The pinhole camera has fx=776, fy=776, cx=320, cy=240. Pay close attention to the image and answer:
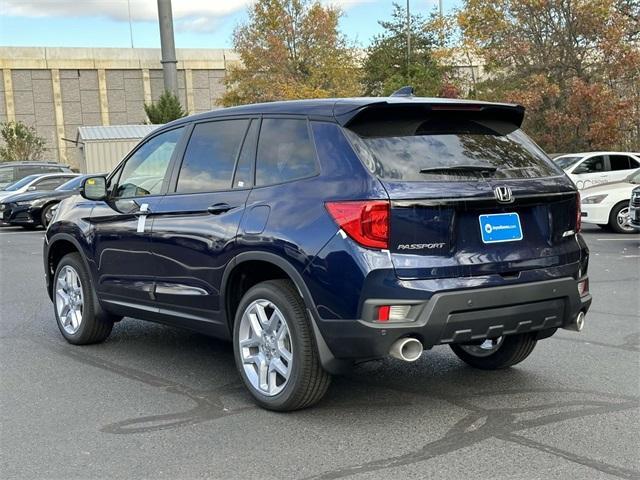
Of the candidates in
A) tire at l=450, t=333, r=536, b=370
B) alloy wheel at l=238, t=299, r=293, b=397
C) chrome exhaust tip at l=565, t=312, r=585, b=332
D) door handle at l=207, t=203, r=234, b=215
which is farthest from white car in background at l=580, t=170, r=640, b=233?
alloy wheel at l=238, t=299, r=293, b=397

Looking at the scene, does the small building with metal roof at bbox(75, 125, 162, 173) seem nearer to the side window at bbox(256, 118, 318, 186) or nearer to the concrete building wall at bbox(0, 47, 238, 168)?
the concrete building wall at bbox(0, 47, 238, 168)

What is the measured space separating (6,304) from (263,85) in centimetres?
3351

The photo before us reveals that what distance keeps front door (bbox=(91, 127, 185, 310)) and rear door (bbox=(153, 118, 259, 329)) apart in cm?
16

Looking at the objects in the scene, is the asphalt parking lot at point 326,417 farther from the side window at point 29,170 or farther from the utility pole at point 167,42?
the utility pole at point 167,42

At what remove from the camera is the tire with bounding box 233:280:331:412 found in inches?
171

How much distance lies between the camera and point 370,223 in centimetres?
404

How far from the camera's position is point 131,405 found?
4797mm

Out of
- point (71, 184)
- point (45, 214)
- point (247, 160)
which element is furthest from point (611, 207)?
point (45, 214)

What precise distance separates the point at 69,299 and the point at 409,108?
143 inches

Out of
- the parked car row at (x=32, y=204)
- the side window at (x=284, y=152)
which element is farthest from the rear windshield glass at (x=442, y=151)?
the parked car row at (x=32, y=204)

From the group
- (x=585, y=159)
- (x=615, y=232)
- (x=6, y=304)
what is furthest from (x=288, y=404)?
(x=585, y=159)

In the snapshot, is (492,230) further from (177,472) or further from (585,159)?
(585,159)

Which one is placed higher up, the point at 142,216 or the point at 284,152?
the point at 284,152

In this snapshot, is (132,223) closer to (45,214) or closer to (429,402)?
(429,402)
